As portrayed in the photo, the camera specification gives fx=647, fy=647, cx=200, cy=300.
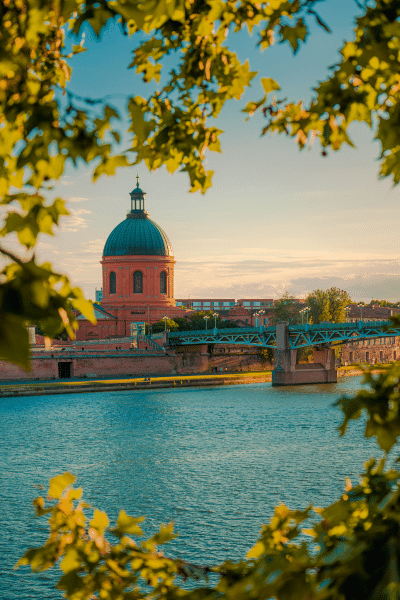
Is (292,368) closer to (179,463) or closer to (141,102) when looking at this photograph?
(179,463)

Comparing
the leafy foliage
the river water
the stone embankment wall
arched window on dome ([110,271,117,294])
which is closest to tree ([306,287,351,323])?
the stone embankment wall

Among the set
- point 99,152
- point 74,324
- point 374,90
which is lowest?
→ point 74,324

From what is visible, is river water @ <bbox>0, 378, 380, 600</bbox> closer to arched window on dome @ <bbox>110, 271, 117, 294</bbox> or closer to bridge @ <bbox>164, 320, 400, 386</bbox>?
bridge @ <bbox>164, 320, 400, 386</bbox>

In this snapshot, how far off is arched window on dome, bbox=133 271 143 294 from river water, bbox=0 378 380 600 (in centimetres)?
3258

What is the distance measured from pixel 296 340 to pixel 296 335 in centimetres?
167

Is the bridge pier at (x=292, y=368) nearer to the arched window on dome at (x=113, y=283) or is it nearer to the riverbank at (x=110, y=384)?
the riverbank at (x=110, y=384)

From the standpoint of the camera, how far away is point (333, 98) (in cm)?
288

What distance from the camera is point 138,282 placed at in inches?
2675

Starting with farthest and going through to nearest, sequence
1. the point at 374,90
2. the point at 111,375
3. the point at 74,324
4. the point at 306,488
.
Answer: the point at 111,375 < the point at 306,488 < the point at 374,90 < the point at 74,324

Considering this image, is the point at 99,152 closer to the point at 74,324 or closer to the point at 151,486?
the point at 74,324

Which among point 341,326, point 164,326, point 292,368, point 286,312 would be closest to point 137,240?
point 164,326

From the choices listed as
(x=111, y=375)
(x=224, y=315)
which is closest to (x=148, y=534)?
(x=111, y=375)

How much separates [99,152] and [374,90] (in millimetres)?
1254

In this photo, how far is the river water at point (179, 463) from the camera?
1312 cm
